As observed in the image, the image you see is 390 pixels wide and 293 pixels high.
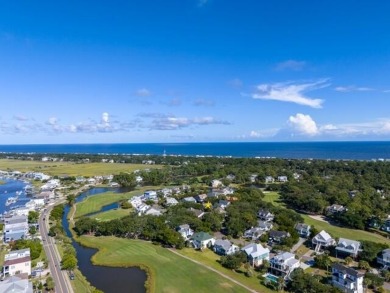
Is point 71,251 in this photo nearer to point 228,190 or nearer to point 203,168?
point 228,190

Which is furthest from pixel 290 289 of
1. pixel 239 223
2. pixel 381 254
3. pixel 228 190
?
pixel 228 190

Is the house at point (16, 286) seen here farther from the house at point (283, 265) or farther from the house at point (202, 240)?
the house at point (283, 265)

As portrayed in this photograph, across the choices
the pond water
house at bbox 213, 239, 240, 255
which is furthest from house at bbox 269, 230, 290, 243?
the pond water

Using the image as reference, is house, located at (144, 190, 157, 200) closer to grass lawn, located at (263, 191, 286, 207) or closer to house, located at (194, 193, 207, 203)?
house, located at (194, 193, 207, 203)

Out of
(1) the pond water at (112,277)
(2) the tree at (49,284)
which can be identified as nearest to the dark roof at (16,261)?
(2) the tree at (49,284)

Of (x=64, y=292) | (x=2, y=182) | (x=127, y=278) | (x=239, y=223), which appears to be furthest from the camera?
(x=2, y=182)

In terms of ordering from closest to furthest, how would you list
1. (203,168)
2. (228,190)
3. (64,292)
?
(64,292)
(228,190)
(203,168)
